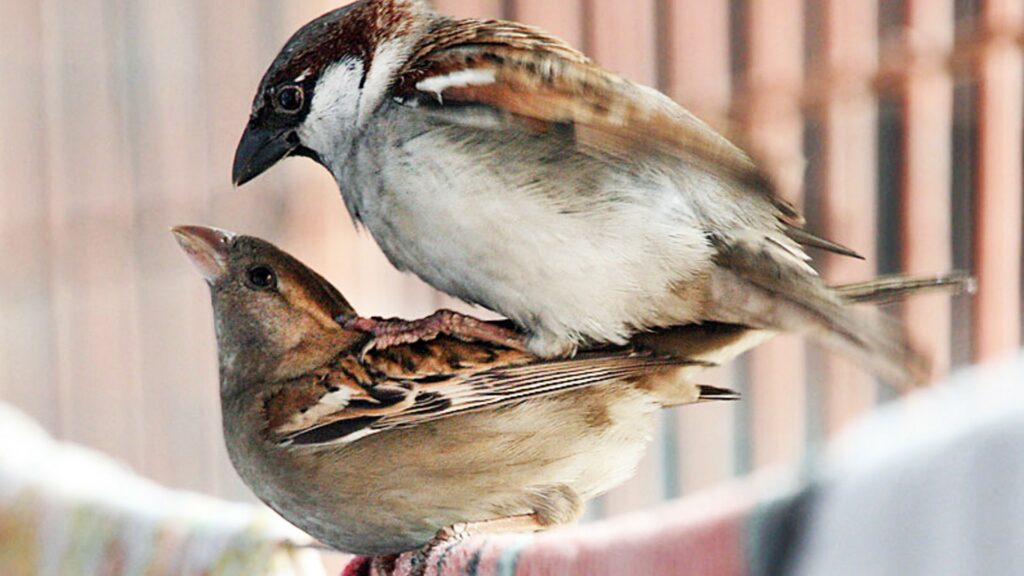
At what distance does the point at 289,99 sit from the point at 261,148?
2 cm

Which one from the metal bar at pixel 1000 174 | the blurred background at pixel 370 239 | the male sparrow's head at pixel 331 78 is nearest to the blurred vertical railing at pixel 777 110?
the blurred background at pixel 370 239

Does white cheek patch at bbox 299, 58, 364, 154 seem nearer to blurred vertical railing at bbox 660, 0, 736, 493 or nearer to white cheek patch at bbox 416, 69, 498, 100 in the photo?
white cheek patch at bbox 416, 69, 498, 100

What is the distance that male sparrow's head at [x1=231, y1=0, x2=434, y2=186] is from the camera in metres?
0.43

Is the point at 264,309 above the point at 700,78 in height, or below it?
below

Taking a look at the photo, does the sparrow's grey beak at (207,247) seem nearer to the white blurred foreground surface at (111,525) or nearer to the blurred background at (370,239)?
the blurred background at (370,239)

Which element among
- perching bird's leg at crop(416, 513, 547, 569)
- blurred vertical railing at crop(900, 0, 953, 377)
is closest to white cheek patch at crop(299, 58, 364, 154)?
perching bird's leg at crop(416, 513, 547, 569)

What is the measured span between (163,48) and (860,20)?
533 millimetres

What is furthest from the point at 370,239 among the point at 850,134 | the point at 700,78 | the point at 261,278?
the point at 850,134

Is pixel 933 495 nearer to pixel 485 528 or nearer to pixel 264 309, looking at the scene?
pixel 485 528

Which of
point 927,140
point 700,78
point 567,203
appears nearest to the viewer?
point 567,203

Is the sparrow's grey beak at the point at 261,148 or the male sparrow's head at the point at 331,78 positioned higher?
the male sparrow's head at the point at 331,78

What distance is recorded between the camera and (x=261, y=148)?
1.49 ft

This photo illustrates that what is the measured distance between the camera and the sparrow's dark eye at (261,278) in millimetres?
488

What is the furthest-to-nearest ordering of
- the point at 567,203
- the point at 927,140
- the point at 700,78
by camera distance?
the point at 927,140 < the point at 700,78 < the point at 567,203
